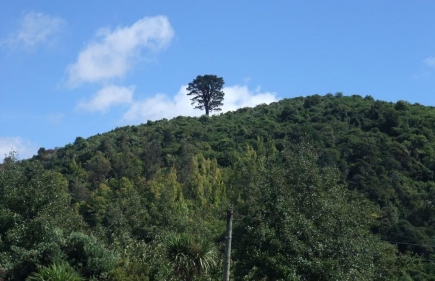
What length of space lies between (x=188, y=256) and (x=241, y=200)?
9.19 m

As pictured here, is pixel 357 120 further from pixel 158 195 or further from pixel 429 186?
pixel 158 195

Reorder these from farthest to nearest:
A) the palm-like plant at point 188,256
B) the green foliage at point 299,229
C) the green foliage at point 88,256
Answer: the green foliage at point 88,256 → the palm-like plant at point 188,256 → the green foliage at point 299,229

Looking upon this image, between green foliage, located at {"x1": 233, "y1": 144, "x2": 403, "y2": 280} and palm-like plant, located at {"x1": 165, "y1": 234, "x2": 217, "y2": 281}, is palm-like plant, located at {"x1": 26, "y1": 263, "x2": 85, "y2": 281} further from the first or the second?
green foliage, located at {"x1": 233, "y1": 144, "x2": 403, "y2": 280}

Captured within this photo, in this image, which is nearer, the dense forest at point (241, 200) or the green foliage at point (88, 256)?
the dense forest at point (241, 200)

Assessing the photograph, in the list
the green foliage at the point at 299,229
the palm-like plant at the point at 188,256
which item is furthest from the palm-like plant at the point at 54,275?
the green foliage at the point at 299,229

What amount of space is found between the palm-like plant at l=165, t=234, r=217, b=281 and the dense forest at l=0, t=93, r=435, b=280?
0.16 feet

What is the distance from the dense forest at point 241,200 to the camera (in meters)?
26.0

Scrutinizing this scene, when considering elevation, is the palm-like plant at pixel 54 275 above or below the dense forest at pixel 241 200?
below

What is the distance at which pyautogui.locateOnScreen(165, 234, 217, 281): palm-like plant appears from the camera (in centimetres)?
2603

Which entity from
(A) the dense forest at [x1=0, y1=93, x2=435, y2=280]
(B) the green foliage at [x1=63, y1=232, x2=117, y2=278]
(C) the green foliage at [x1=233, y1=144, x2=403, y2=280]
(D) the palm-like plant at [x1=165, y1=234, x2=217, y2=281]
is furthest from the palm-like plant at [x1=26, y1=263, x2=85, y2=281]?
(C) the green foliage at [x1=233, y1=144, x2=403, y2=280]

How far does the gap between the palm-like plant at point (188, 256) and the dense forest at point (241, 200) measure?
48mm

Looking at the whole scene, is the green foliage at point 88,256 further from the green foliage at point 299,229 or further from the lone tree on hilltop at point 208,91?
the lone tree on hilltop at point 208,91

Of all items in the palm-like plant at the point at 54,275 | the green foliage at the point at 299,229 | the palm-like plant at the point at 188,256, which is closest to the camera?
the green foliage at the point at 299,229

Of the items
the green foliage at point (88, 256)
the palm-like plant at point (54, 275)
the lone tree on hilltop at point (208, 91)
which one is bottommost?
the palm-like plant at point (54, 275)
